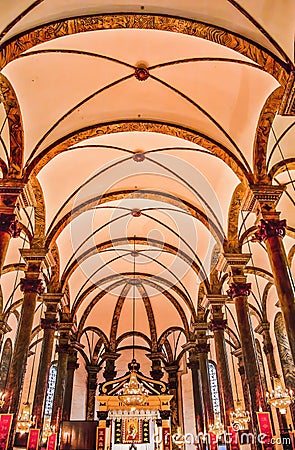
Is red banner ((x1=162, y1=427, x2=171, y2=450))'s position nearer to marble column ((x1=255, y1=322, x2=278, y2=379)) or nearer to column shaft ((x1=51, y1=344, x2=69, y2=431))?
column shaft ((x1=51, y1=344, x2=69, y2=431))

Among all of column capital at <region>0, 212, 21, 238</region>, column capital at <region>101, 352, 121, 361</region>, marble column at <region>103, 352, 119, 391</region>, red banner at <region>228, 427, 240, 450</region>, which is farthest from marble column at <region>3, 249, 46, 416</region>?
column capital at <region>101, 352, 121, 361</region>

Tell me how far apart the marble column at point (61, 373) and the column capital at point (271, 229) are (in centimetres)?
969

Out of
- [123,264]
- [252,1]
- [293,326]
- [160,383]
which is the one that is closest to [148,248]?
[123,264]

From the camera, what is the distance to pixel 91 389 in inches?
802

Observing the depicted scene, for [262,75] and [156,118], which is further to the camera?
[156,118]

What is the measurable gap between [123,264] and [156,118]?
9.45 meters

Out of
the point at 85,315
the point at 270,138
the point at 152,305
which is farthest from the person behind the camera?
the point at 152,305

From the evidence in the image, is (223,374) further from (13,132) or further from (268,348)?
(13,132)

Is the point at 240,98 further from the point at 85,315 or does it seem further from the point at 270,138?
the point at 85,315

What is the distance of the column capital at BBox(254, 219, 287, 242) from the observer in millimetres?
8773

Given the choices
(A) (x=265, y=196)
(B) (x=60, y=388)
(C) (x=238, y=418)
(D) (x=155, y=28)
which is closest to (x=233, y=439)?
(C) (x=238, y=418)

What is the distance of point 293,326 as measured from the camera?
24.4 ft

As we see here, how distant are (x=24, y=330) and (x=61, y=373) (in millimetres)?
5842

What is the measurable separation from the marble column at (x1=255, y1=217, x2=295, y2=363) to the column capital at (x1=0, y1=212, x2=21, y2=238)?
5.41 meters
